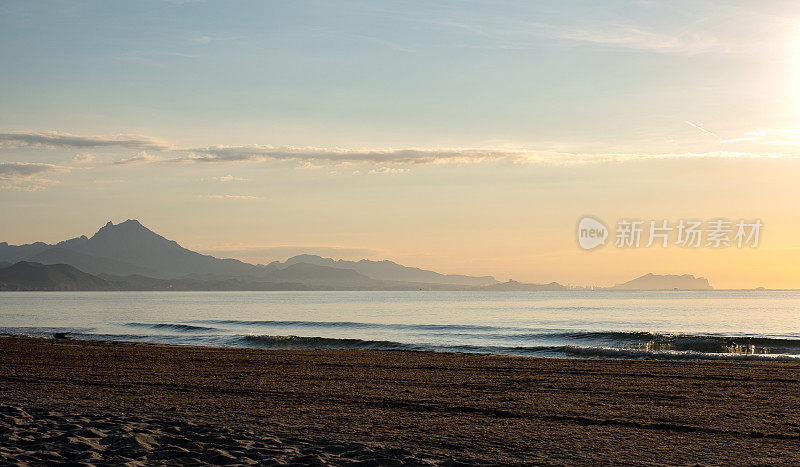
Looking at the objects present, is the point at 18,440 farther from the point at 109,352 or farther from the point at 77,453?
the point at 109,352

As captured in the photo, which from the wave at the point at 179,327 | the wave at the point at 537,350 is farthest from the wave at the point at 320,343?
the wave at the point at 179,327

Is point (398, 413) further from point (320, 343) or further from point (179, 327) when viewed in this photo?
point (179, 327)

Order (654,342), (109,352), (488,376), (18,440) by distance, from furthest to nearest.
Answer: (654,342)
(109,352)
(488,376)
(18,440)

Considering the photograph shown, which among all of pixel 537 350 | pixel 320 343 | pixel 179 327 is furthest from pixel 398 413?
pixel 179 327

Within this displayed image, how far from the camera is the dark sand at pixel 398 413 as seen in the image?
346 inches

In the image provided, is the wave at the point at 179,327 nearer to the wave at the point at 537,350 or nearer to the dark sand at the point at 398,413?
the wave at the point at 537,350

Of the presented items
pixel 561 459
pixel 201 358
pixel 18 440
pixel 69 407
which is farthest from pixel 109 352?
pixel 561 459

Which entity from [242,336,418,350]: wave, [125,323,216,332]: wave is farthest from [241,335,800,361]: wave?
[125,323,216,332]: wave

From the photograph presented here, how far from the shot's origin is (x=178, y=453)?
8.45 m

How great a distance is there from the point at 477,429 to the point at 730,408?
216 inches

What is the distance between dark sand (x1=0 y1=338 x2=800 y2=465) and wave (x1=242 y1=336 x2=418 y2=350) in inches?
563

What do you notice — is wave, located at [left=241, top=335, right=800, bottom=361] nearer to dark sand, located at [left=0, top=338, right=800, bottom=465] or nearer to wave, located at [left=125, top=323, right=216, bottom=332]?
dark sand, located at [left=0, top=338, right=800, bottom=465]

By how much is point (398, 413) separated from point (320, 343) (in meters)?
25.7

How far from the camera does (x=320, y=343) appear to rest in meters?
37.2
